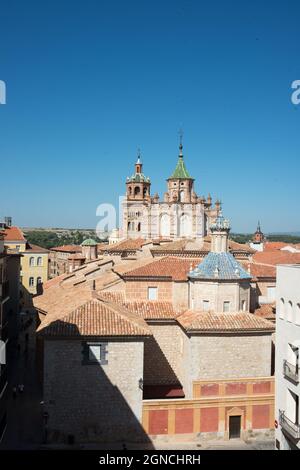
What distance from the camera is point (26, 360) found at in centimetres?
3172

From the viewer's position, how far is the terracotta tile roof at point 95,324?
1947cm

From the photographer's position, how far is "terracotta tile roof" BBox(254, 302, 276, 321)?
2491 cm

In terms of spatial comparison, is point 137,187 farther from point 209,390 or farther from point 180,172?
point 209,390

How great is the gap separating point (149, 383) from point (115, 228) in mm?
43227

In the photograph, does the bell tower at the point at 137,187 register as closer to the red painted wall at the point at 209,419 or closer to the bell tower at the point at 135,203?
the bell tower at the point at 135,203

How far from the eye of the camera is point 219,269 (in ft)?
77.8

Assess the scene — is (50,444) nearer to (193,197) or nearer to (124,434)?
(124,434)

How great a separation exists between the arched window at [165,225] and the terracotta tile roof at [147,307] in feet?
94.4

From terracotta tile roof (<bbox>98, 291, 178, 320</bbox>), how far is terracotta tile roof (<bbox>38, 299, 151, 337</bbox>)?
2990mm

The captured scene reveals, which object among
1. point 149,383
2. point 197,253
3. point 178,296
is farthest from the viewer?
point 197,253

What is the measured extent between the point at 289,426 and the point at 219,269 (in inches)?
319

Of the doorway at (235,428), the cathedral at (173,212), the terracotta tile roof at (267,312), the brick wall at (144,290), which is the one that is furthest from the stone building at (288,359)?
the cathedral at (173,212)

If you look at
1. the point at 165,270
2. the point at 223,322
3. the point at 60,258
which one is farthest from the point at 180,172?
the point at 223,322

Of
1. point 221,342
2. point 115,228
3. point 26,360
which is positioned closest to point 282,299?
point 221,342
